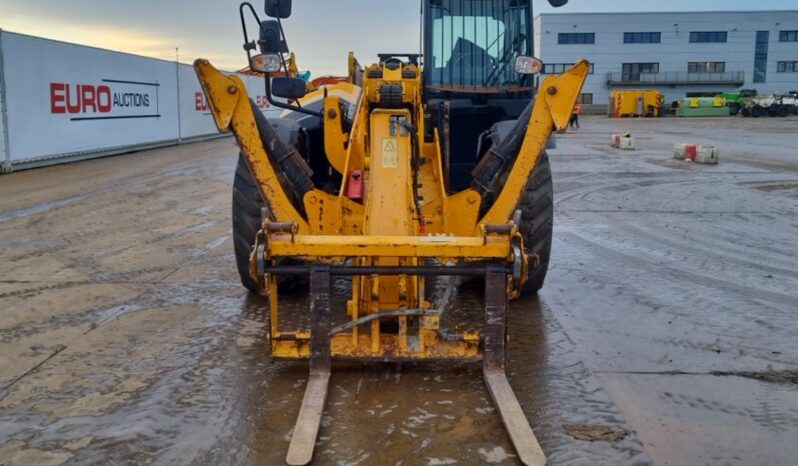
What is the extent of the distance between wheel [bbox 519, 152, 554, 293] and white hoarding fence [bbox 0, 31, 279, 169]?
278 inches

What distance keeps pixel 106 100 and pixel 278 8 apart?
14.9 metres

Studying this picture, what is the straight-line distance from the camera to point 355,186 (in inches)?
203

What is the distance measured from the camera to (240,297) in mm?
6004

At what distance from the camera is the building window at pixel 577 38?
68.1 meters

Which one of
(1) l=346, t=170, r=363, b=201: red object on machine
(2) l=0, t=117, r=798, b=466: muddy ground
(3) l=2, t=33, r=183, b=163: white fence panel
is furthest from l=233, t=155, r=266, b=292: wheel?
(3) l=2, t=33, r=183, b=163: white fence panel

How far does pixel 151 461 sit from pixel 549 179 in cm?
382

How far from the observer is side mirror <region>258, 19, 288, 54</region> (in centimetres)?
507

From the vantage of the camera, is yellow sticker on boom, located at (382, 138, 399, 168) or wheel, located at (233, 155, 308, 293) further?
wheel, located at (233, 155, 308, 293)

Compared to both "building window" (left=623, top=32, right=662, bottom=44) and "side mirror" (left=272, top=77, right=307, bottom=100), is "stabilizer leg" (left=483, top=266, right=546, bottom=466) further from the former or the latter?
"building window" (left=623, top=32, right=662, bottom=44)

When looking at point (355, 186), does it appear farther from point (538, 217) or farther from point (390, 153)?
point (538, 217)

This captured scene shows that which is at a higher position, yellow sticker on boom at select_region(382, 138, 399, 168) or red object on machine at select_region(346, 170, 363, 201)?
yellow sticker on boom at select_region(382, 138, 399, 168)

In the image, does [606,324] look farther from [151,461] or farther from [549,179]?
[151,461]

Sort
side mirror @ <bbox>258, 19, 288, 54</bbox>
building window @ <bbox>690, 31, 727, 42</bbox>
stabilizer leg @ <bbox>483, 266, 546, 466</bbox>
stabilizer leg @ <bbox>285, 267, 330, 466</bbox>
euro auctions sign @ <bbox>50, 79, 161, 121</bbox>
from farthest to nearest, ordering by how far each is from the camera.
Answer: building window @ <bbox>690, 31, 727, 42</bbox>, euro auctions sign @ <bbox>50, 79, 161, 121</bbox>, side mirror @ <bbox>258, 19, 288, 54</bbox>, stabilizer leg @ <bbox>285, 267, 330, 466</bbox>, stabilizer leg @ <bbox>483, 266, 546, 466</bbox>

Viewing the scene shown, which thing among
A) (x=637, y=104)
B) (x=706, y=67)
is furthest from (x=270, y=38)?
(x=706, y=67)
